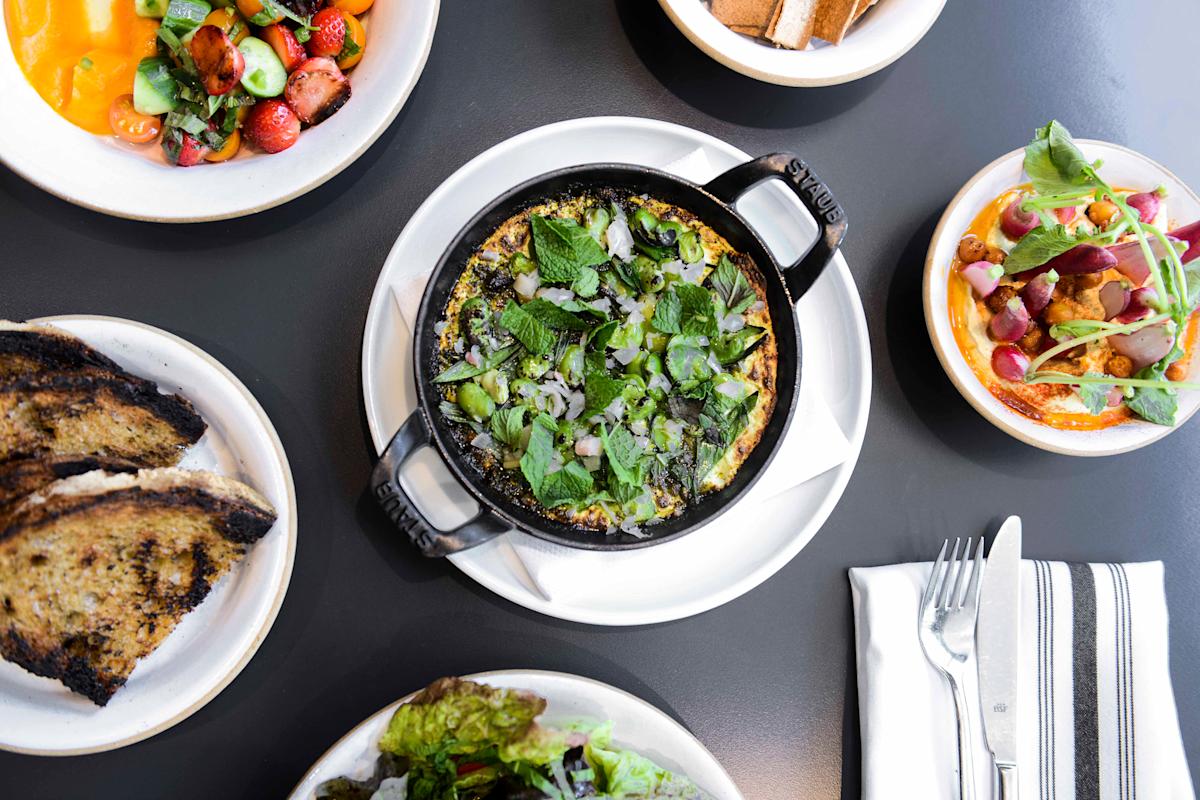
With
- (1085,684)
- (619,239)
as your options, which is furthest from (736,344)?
(1085,684)

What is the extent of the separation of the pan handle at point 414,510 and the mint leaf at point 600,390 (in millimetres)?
320

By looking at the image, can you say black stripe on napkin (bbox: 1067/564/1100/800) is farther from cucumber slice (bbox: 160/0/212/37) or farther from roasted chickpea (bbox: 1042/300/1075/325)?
cucumber slice (bbox: 160/0/212/37)

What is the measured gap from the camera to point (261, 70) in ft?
6.55

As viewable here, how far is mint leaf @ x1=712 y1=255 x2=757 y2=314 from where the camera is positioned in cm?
196

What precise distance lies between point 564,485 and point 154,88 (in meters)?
1.33

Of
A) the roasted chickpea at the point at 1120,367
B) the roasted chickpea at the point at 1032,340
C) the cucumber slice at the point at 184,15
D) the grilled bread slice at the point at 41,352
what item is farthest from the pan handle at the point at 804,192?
the grilled bread slice at the point at 41,352

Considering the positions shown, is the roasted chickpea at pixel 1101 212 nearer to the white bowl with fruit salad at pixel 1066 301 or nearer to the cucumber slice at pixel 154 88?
the white bowl with fruit salad at pixel 1066 301

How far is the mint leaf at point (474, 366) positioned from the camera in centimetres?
187

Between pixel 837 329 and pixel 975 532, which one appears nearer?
pixel 837 329

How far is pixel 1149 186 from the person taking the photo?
2283mm

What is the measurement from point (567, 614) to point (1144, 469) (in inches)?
68.7

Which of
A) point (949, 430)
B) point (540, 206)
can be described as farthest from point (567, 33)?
point (949, 430)

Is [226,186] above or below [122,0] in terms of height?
below

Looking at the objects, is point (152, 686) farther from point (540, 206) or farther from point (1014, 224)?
point (1014, 224)
